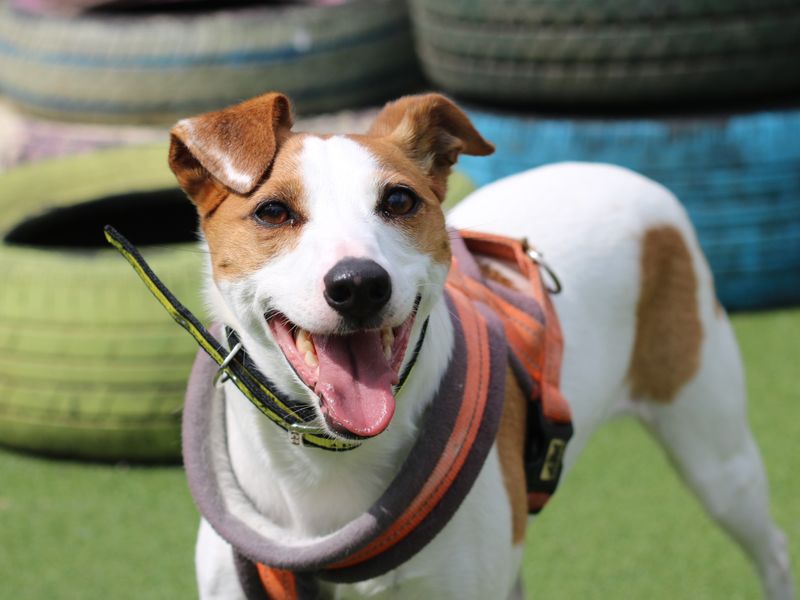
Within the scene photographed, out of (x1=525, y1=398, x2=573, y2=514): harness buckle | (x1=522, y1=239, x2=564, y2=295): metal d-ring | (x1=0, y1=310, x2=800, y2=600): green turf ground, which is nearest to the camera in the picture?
(x1=525, y1=398, x2=573, y2=514): harness buckle

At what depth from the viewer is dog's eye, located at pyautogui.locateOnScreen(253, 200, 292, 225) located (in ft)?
7.07

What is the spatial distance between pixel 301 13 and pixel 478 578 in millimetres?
4307

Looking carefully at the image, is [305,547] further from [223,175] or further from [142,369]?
[142,369]

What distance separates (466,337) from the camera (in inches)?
94.8

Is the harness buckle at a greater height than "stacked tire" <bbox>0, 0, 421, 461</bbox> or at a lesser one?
greater

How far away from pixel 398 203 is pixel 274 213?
0.23 m

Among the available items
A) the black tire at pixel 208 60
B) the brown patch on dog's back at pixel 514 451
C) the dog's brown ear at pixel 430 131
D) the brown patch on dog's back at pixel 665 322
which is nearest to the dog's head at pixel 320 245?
the dog's brown ear at pixel 430 131

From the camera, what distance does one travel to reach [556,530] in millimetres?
3820

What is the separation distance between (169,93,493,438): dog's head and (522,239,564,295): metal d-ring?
49 cm

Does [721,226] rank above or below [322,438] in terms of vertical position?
below

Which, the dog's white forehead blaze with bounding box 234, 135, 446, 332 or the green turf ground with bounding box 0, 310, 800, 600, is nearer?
the dog's white forehead blaze with bounding box 234, 135, 446, 332

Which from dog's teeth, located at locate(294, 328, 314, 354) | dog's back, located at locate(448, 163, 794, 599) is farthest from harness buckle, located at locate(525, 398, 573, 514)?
dog's teeth, located at locate(294, 328, 314, 354)

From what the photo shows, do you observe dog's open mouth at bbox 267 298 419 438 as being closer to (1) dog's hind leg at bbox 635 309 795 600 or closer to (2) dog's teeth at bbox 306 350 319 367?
(2) dog's teeth at bbox 306 350 319 367

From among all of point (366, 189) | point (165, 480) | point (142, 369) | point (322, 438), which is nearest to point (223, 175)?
point (366, 189)
